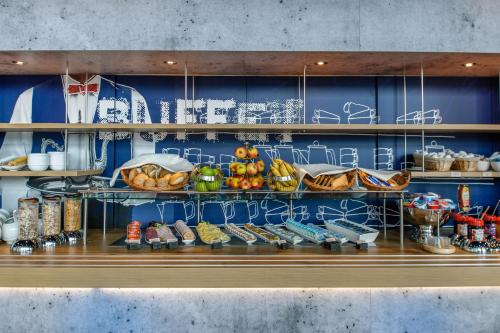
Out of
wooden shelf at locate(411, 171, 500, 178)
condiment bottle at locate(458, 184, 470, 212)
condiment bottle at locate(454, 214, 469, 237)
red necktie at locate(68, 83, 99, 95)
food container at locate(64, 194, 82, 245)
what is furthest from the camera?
red necktie at locate(68, 83, 99, 95)

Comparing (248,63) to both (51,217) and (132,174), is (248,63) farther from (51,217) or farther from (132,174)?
(51,217)

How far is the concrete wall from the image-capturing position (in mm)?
2570

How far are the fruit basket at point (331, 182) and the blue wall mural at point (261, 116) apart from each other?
0.75 m

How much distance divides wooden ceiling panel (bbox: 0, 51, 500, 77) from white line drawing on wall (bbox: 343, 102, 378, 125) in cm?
28

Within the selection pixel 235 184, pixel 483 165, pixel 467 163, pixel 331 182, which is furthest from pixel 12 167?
pixel 483 165

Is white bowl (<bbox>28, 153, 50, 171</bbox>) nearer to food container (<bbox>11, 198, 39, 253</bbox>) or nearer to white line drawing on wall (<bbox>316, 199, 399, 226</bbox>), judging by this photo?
food container (<bbox>11, 198, 39, 253</bbox>)

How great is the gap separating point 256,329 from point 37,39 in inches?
93.1

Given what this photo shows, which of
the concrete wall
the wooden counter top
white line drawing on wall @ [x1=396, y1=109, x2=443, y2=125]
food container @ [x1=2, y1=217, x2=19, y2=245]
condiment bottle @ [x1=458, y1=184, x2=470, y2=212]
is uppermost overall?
the concrete wall

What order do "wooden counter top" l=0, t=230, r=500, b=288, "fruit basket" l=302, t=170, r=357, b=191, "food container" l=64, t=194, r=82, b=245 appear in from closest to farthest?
"wooden counter top" l=0, t=230, r=500, b=288, "fruit basket" l=302, t=170, r=357, b=191, "food container" l=64, t=194, r=82, b=245

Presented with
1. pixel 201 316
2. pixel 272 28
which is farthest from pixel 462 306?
pixel 272 28

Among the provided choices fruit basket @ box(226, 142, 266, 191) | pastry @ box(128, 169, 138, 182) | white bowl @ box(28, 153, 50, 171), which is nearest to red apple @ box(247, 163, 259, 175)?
fruit basket @ box(226, 142, 266, 191)

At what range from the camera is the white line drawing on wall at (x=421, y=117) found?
Result: 3250 mm

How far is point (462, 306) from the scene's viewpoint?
2.23 meters

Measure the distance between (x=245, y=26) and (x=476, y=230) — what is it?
6.69 feet
